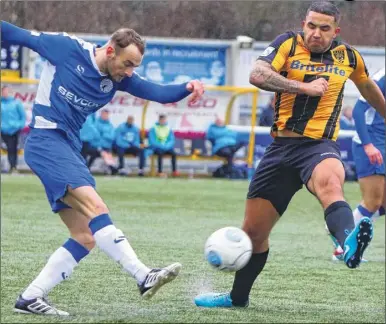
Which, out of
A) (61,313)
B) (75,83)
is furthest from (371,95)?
(61,313)

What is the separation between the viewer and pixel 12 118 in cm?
2148

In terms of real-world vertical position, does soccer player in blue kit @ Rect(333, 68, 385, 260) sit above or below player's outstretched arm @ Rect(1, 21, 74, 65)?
below

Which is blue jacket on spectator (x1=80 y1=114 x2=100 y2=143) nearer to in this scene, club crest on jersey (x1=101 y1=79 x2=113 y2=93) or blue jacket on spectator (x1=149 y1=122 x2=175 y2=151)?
blue jacket on spectator (x1=149 y1=122 x2=175 y2=151)

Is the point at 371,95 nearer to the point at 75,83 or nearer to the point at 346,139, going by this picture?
the point at 75,83

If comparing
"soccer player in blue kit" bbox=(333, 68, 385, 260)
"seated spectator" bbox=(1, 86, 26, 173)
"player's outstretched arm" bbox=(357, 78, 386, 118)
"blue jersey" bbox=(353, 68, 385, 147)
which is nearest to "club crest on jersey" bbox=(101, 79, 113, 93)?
"player's outstretched arm" bbox=(357, 78, 386, 118)

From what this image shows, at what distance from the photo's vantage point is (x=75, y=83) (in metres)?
6.21

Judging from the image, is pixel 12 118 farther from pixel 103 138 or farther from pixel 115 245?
pixel 115 245

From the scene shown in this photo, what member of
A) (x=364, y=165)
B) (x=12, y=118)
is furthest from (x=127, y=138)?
(x=364, y=165)

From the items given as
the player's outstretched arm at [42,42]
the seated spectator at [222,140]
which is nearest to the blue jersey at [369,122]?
the player's outstretched arm at [42,42]

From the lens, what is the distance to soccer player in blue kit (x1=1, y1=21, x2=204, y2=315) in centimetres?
602

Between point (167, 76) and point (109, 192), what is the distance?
934 centimetres

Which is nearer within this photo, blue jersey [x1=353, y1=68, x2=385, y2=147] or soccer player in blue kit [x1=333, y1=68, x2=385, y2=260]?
blue jersey [x1=353, y1=68, x2=385, y2=147]

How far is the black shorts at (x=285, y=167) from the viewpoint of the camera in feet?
20.9

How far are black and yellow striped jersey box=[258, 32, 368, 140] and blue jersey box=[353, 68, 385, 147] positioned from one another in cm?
246
